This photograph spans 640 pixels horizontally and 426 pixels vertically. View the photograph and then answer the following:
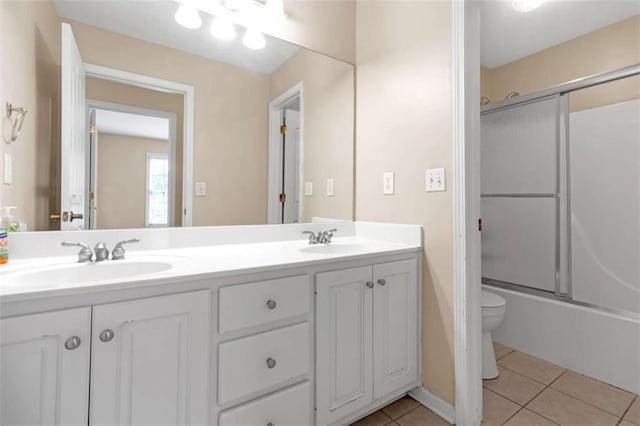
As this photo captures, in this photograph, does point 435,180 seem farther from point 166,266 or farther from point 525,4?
point 525,4

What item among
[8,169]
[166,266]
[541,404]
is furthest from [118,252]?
[541,404]

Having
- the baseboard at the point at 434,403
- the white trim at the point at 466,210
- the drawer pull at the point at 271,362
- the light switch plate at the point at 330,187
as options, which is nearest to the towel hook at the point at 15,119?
the drawer pull at the point at 271,362

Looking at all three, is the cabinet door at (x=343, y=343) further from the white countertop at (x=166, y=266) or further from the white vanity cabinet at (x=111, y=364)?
the white vanity cabinet at (x=111, y=364)

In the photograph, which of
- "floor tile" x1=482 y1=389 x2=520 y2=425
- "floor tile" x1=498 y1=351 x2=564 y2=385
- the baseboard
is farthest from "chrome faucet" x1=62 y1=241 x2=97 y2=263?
"floor tile" x1=498 y1=351 x2=564 y2=385

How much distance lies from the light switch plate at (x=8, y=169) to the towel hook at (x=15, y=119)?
0.19 ft

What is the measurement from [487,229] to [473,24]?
1669mm

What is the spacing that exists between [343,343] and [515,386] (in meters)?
1.20

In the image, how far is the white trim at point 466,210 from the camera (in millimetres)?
1360

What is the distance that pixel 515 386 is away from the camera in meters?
1.72

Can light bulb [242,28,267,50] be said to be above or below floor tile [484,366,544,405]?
above

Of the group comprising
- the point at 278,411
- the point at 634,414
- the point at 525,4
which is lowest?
the point at 634,414

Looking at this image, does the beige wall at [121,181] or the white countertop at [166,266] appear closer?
the white countertop at [166,266]

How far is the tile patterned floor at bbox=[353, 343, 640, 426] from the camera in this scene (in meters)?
1.43

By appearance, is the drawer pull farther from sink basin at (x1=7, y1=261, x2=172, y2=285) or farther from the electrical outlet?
the electrical outlet
